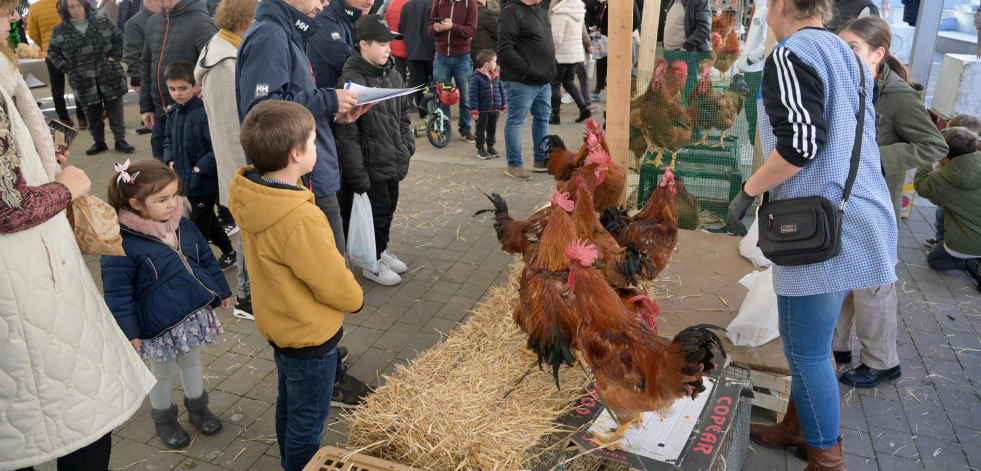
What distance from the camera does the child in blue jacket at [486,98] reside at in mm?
8836

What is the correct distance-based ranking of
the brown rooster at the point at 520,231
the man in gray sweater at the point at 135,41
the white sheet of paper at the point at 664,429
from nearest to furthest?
the white sheet of paper at the point at 664,429 < the brown rooster at the point at 520,231 < the man in gray sweater at the point at 135,41

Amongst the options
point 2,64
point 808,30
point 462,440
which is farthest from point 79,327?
point 808,30

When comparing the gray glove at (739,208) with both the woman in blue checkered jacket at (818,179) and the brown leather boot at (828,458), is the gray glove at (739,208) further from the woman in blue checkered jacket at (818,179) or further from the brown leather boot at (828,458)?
the brown leather boot at (828,458)

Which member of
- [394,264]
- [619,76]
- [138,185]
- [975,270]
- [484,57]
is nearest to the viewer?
[138,185]

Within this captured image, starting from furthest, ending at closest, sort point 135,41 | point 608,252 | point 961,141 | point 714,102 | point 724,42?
point 724,42
point 135,41
point 714,102
point 961,141
point 608,252

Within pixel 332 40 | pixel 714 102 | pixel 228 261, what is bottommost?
pixel 228 261

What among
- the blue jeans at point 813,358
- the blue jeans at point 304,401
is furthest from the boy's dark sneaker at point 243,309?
the blue jeans at point 813,358

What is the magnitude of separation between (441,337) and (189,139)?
242 centimetres

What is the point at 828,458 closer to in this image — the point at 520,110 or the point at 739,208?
the point at 739,208

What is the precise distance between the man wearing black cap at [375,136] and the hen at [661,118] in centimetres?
258

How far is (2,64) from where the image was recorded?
225cm

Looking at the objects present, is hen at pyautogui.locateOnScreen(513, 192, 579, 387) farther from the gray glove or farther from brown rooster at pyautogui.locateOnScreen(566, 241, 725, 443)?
the gray glove

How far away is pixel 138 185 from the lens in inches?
125

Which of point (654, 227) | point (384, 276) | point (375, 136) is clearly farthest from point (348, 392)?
point (654, 227)
